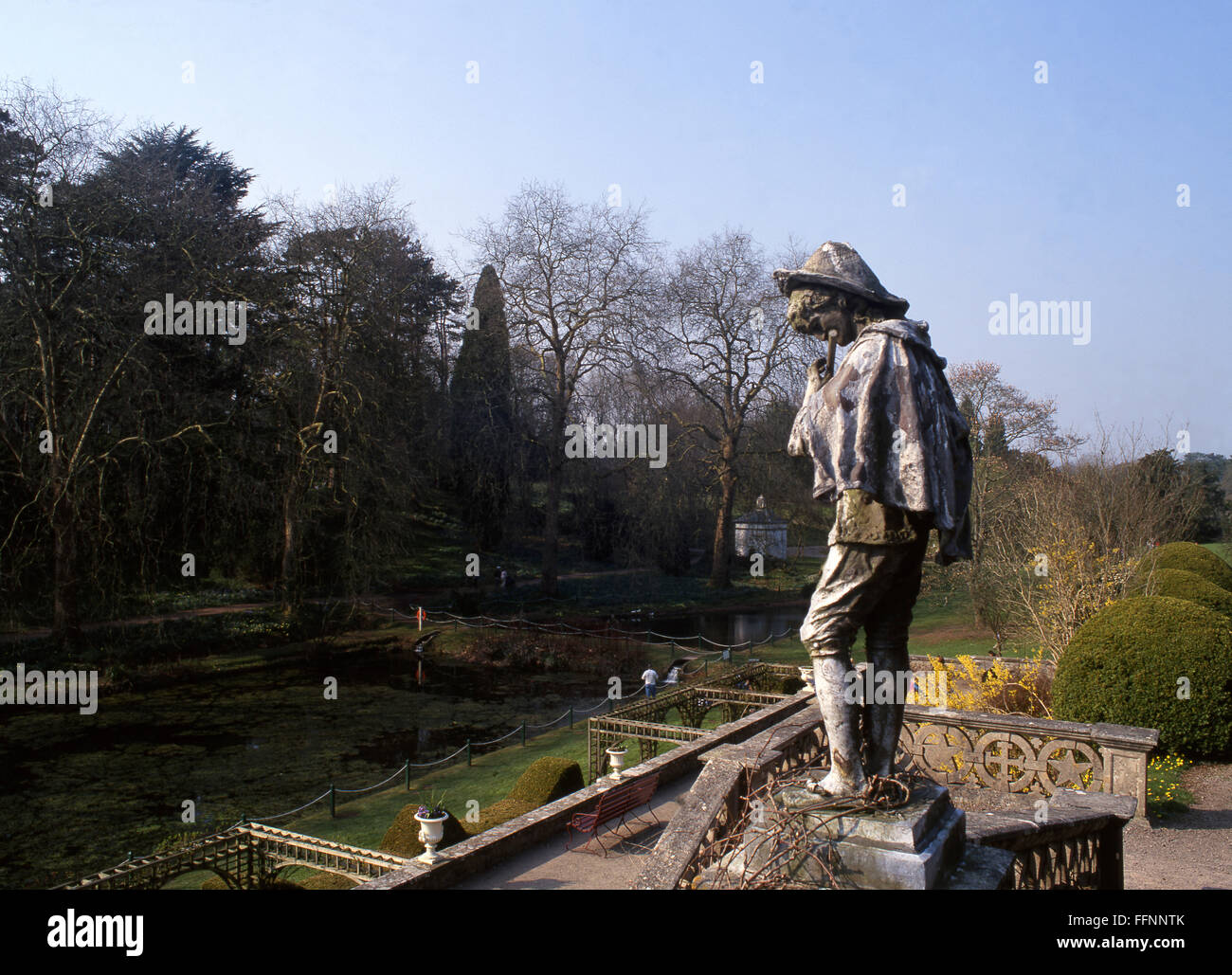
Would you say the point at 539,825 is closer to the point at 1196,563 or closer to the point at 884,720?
the point at 884,720

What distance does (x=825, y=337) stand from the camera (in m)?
3.93

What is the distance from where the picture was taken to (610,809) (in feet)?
28.3

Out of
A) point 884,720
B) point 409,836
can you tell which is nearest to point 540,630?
point 409,836

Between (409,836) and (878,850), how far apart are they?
7187 mm

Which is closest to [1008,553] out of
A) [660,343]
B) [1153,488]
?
[1153,488]

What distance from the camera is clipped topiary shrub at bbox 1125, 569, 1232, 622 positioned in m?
13.5

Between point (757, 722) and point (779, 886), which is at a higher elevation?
point (779, 886)

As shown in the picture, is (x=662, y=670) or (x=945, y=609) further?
(x=945, y=609)

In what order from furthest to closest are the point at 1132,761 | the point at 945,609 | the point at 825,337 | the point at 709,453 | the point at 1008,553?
1. the point at 709,453
2. the point at 945,609
3. the point at 1008,553
4. the point at 1132,761
5. the point at 825,337

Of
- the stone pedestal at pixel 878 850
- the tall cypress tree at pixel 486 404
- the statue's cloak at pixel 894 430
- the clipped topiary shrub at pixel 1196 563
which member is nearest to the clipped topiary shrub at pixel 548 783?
the stone pedestal at pixel 878 850

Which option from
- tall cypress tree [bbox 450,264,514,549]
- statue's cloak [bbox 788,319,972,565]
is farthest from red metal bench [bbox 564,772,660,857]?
tall cypress tree [bbox 450,264,514,549]

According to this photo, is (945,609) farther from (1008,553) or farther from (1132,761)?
(1132,761)

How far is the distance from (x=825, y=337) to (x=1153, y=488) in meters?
20.2

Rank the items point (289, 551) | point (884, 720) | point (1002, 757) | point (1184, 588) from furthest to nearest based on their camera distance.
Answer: point (289, 551)
point (1184, 588)
point (1002, 757)
point (884, 720)
